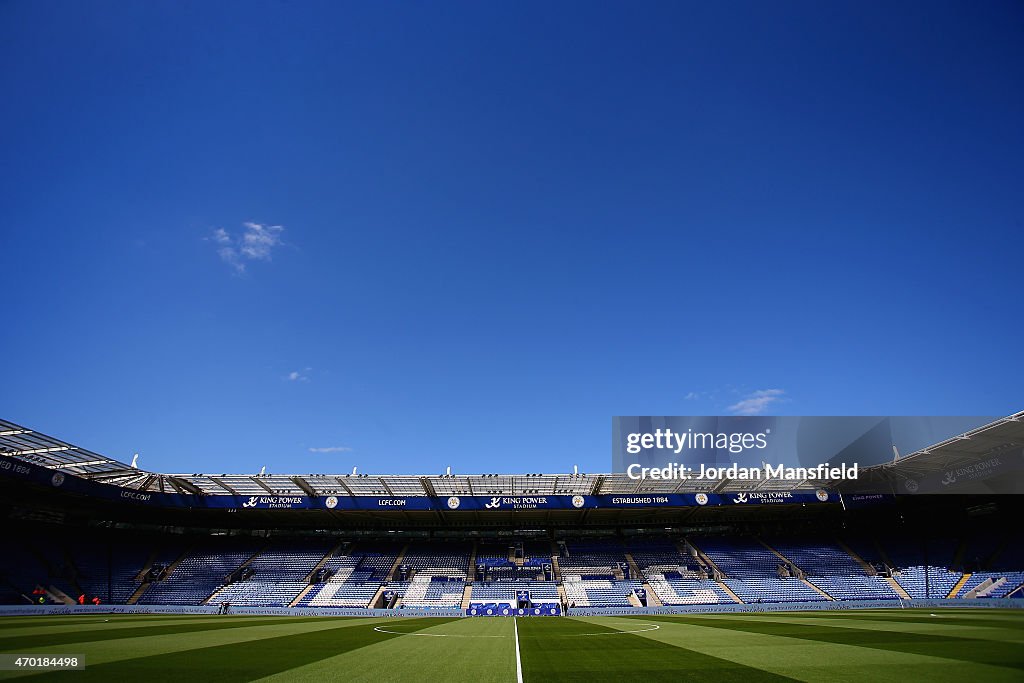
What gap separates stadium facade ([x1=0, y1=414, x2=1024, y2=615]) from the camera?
34.3m

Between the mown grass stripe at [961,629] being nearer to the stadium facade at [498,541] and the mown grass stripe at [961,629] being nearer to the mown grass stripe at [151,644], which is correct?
the stadium facade at [498,541]

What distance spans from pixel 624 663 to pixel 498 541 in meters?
36.8

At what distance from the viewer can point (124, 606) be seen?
109 ft

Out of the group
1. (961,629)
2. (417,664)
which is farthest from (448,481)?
(961,629)

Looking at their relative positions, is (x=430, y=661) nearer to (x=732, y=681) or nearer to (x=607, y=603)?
(x=732, y=681)

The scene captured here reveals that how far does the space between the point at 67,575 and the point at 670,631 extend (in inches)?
1675

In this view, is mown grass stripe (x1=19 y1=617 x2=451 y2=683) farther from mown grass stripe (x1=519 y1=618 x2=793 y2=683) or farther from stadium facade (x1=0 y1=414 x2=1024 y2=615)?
stadium facade (x1=0 y1=414 x2=1024 y2=615)

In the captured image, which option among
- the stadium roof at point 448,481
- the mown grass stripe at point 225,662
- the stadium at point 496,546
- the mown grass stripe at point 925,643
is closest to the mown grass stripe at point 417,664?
the mown grass stripe at point 225,662

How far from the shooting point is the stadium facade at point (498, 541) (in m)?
34.3

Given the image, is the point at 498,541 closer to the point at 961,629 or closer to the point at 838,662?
the point at 961,629

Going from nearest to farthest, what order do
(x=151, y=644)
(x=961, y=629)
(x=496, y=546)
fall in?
(x=151, y=644), (x=961, y=629), (x=496, y=546)

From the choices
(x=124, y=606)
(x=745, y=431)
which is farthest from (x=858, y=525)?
(x=124, y=606)

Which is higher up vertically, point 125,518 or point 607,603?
point 125,518

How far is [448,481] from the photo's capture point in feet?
121
